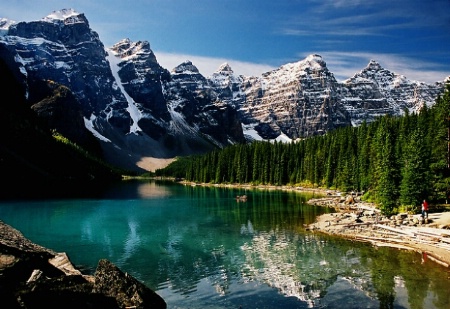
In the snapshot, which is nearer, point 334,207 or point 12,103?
point 334,207

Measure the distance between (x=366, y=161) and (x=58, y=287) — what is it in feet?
304

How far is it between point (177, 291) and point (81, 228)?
3047 cm

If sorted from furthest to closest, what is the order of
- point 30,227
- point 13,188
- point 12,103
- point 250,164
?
point 12,103 < point 250,164 < point 13,188 < point 30,227

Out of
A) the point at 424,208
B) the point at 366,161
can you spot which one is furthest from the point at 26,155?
the point at 424,208

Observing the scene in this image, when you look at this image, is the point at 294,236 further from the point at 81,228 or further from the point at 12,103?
the point at 12,103

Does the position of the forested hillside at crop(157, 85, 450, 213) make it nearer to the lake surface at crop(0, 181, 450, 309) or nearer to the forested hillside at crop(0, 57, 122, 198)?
the lake surface at crop(0, 181, 450, 309)

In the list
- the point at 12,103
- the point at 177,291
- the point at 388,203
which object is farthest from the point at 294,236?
the point at 12,103

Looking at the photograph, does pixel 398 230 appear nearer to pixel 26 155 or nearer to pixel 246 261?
pixel 246 261

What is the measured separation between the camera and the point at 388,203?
2117 inches

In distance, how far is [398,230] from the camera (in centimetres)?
4275

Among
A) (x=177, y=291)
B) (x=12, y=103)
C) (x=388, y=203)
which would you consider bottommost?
(x=177, y=291)

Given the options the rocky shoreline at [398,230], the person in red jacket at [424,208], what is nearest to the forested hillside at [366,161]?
the rocky shoreline at [398,230]

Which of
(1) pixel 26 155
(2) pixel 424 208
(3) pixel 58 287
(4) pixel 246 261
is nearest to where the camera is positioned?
(3) pixel 58 287

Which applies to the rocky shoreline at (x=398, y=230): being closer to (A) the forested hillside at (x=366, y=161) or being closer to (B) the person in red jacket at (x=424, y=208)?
(B) the person in red jacket at (x=424, y=208)
